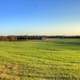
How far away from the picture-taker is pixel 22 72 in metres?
14.6

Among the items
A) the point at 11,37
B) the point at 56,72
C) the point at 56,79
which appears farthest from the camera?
the point at 11,37

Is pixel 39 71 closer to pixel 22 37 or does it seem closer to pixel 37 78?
pixel 37 78

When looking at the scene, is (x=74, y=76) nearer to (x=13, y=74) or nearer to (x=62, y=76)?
(x=62, y=76)

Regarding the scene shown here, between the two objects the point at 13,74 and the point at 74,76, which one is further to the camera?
the point at 13,74

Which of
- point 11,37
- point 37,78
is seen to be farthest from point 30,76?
point 11,37

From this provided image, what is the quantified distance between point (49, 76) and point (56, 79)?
85cm

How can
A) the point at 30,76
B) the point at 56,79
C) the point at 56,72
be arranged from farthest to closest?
the point at 56,72
the point at 30,76
the point at 56,79

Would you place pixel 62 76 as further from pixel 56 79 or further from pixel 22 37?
pixel 22 37

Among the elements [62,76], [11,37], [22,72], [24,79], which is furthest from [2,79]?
[11,37]

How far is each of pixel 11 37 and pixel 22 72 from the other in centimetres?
8842

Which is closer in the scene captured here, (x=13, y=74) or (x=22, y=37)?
(x=13, y=74)

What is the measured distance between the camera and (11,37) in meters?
102

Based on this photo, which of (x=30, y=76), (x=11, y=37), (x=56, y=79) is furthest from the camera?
(x=11, y=37)

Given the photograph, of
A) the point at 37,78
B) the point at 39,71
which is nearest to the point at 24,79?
the point at 37,78
